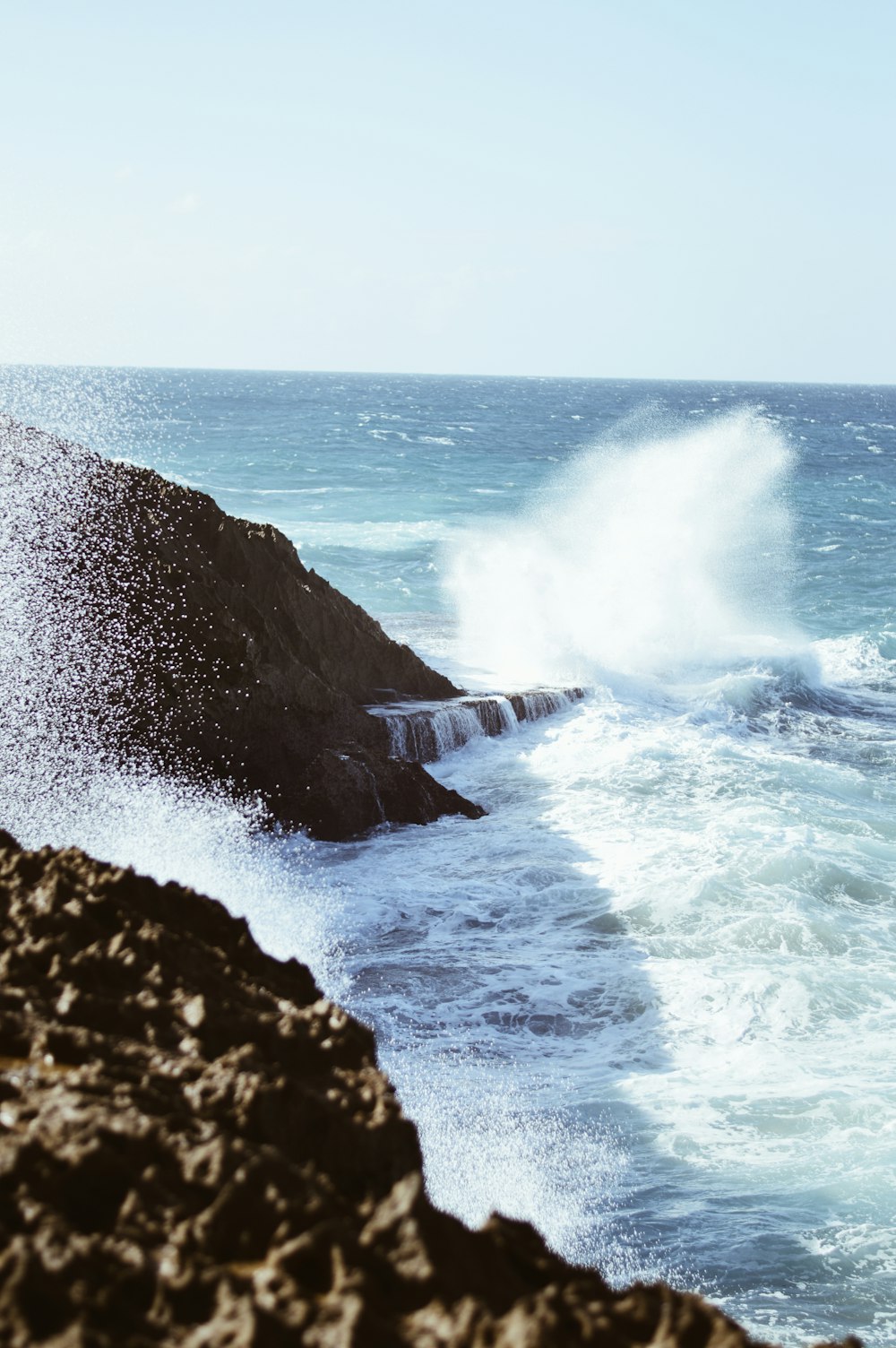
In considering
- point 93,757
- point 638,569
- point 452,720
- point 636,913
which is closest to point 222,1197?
point 636,913

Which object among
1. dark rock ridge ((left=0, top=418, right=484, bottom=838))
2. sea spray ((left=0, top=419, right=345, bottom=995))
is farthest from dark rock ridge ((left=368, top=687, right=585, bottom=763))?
sea spray ((left=0, top=419, right=345, bottom=995))

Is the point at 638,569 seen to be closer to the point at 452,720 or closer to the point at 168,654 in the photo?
the point at 452,720

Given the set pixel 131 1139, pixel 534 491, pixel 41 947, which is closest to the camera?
pixel 131 1139

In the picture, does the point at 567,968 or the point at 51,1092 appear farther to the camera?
the point at 567,968

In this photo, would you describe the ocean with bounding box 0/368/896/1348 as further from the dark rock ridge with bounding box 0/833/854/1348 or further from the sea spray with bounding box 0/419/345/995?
the dark rock ridge with bounding box 0/833/854/1348

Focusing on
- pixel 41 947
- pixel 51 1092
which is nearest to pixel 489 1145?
pixel 41 947

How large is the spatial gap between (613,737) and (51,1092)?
1449 cm

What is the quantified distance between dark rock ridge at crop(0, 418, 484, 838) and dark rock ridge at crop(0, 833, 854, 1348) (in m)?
8.31

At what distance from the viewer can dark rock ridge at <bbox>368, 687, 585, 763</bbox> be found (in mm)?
15422

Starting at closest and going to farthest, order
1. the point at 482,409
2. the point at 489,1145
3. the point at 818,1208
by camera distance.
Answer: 1. the point at 818,1208
2. the point at 489,1145
3. the point at 482,409

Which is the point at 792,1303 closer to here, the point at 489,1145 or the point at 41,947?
the point at 489,1145

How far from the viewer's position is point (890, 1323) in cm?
593

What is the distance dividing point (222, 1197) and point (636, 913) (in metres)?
8.84

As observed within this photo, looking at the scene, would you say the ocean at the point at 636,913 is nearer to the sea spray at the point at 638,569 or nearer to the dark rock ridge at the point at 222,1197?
the sea spray at the point at 638,569
